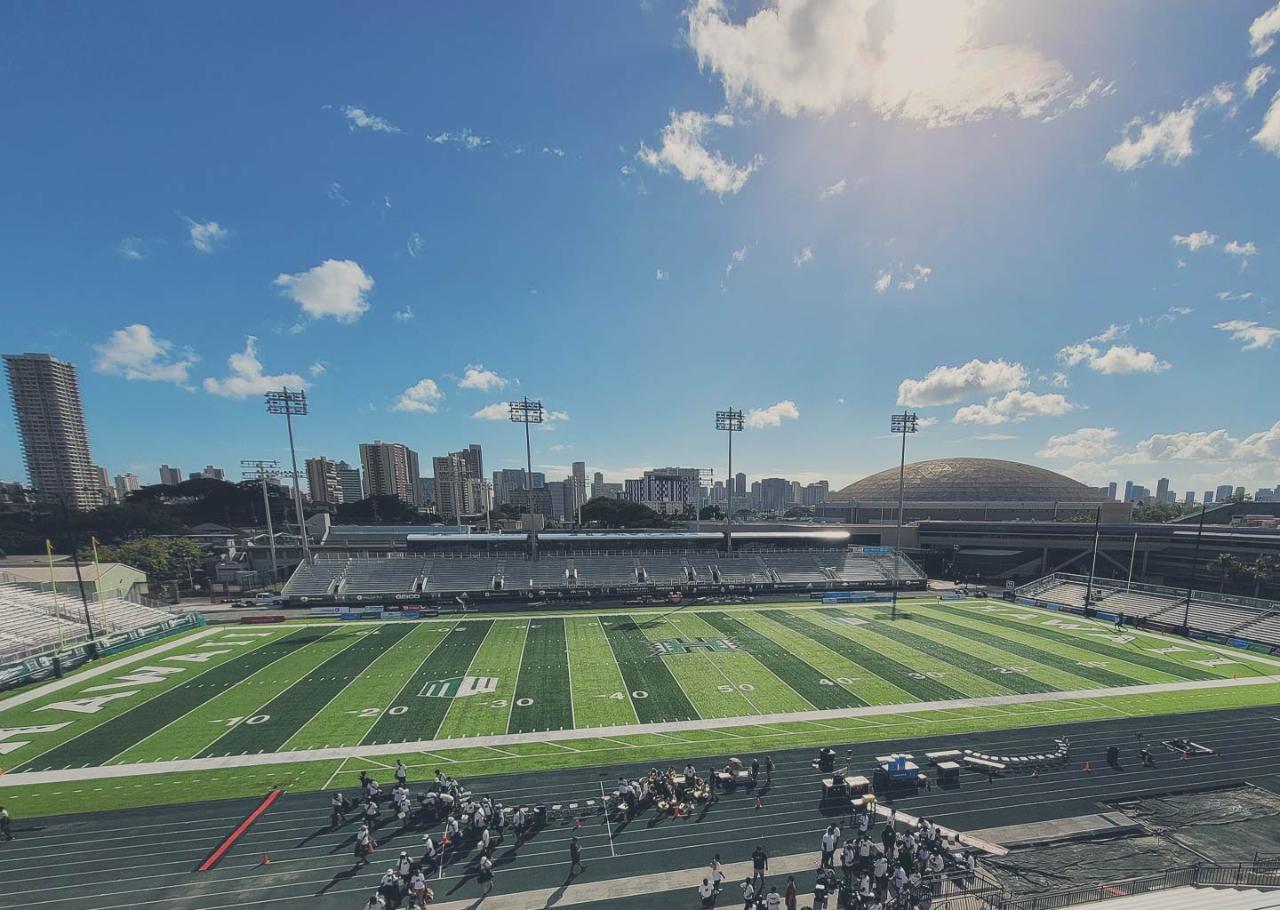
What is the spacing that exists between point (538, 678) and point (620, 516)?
8697cm

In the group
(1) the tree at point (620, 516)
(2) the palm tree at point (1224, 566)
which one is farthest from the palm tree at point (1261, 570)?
(1) the tree at point (620, 516)

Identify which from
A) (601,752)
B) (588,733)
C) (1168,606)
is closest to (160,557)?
(588,733)

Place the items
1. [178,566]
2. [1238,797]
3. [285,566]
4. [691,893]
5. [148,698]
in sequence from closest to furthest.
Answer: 1. [691,893]
2. [1238,797]
3. [148,698]
4. [178,566]
5. [285,566]

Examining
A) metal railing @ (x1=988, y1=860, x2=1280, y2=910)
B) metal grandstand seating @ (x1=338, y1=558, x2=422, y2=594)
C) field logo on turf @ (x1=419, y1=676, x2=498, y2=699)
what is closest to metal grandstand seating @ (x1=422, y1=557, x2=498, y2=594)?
metal grandstand seating @ (x1=338, y1=558, x2=422, y2=594)

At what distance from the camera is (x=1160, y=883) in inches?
512

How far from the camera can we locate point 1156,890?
41.7ft

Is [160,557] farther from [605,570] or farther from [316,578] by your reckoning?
[605,570]

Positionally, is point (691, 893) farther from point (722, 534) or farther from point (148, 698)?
point (722, 534)

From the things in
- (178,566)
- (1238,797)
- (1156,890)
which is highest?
(178,566)

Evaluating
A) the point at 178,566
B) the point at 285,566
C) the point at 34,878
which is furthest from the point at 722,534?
the point at 178,566

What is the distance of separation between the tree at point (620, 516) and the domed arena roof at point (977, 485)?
47.0 meters

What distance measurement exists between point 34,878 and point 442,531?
68.8m

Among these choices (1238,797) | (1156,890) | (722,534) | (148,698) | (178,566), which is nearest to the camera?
(1156,890)

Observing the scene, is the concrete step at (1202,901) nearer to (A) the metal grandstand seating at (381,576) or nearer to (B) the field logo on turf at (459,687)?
(B) the field logo on turf at (459,687)
